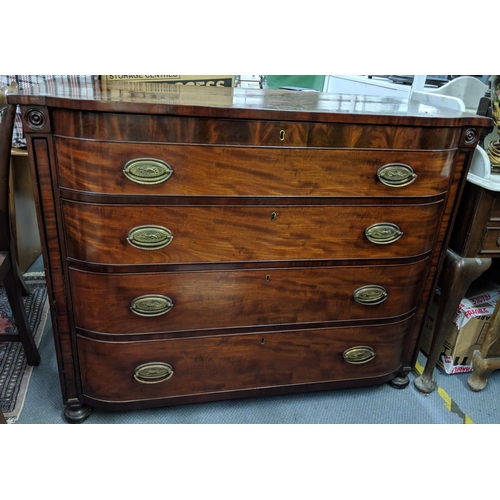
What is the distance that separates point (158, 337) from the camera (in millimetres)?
1292

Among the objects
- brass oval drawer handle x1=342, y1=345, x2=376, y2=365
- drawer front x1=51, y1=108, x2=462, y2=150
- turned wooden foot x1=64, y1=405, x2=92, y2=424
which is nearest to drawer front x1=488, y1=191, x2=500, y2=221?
drawer front x1=51, y1=108, x2=462, y2=150

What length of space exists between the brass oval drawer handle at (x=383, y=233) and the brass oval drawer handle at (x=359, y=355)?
1.33 feet

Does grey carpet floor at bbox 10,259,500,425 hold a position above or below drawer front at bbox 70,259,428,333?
below

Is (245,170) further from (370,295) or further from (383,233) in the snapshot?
(370,295)

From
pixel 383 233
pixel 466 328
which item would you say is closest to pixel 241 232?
pixel 383 233

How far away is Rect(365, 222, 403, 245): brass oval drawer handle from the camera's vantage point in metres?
1.29

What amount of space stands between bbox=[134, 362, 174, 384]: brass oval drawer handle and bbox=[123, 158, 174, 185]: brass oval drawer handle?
1.93 ft

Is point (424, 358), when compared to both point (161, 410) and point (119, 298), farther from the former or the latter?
point (119, 298)

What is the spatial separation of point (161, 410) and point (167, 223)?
0.74 meters

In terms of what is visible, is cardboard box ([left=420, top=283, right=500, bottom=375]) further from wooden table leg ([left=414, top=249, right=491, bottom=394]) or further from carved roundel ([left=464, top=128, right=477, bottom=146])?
carved roundel ([left=464, top=128, right=477, bottom=146])

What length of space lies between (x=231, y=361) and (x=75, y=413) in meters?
0.55

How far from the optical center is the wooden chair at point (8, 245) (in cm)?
130

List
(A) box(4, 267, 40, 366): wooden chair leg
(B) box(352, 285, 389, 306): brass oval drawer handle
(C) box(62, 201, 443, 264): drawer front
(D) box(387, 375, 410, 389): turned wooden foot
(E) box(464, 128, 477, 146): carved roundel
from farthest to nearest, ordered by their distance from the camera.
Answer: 1. (D) box(387, 375, 410, 389): turned wooden foot
2. (A) box(4, 267, 40, 366): wooden chair leg
3. (B) box(352, 285, 389, 306): brass oval drawer handle
4. (E) box(464, 128, 477, 146): carved roundel
5. (C) box(62, 201, 443, 264): drawer front

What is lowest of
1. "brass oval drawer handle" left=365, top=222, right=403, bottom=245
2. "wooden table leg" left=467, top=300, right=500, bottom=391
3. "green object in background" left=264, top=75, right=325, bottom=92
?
"wooden table leg" left=467, top=300, right=500, bottom=391
